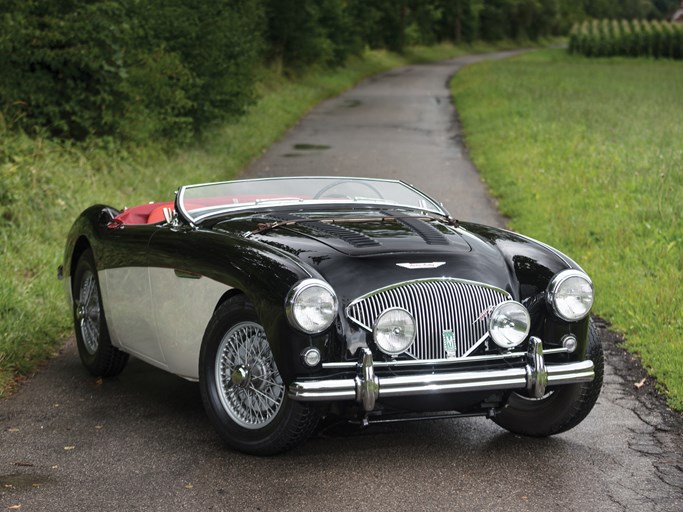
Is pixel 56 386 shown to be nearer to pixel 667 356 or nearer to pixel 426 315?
pixel 426 315

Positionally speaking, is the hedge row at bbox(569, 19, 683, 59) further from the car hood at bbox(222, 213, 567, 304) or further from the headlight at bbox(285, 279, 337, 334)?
the headlight at bbox(285, 279, 337, 334)

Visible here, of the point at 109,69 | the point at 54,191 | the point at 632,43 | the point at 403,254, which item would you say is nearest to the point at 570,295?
the point at 403,254

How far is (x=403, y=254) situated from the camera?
5.21 m

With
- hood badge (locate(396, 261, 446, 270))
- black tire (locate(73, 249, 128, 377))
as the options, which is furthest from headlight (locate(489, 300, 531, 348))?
black tire (locate(73, 249, 128, 377))

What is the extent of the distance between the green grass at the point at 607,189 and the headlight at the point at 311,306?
93.9 inches

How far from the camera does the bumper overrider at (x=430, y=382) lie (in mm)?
4707

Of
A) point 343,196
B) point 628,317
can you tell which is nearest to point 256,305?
point 343,196

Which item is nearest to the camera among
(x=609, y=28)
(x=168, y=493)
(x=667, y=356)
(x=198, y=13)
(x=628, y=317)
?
(x=168, y=493)

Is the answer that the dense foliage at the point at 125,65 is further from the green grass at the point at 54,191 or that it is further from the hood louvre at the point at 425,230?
the hood louvre at the point at 425,230

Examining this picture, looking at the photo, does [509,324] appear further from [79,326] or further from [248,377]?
[79,326]

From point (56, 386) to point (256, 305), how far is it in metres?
2.13

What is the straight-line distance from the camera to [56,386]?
659 centimetres

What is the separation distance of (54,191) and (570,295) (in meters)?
7.71

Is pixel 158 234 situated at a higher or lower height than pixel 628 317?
higher
